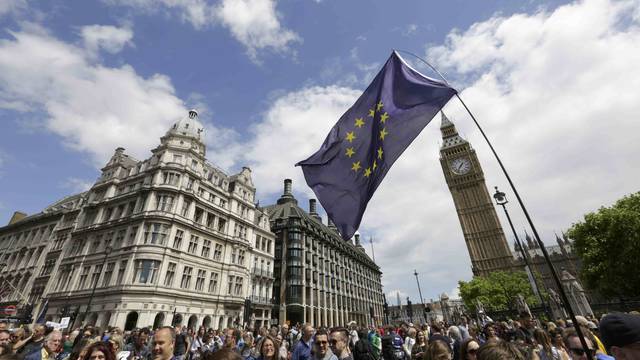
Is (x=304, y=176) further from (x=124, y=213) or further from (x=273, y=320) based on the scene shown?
(x=273, y=320)

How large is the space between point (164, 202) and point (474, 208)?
86378mm

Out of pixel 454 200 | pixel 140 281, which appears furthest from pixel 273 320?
pixel 454 200

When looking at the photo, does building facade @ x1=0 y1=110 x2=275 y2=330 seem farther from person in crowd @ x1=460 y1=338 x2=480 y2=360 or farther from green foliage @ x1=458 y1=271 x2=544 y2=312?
green foliage @ x1=458 y1=271 x2=544 y2=312

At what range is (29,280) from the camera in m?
36.2

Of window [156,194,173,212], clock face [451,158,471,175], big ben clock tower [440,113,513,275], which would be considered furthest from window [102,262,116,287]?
clock face [451,158,471,175]

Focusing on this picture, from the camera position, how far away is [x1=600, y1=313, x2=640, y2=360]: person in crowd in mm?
2252

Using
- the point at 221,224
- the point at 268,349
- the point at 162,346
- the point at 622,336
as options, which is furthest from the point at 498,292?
the point at 162,346

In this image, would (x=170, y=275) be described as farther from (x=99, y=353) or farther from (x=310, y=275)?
(x=99, y=353)

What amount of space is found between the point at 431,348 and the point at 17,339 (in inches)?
414

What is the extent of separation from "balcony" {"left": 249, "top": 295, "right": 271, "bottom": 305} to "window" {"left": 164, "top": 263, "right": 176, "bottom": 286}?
39.2 ft

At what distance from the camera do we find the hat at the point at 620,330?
88.6 inches

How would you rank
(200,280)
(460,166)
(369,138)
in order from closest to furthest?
(369,138), (200,280), (460,166)

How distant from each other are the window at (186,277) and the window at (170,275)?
44.5 inches

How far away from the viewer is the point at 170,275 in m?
29.2
